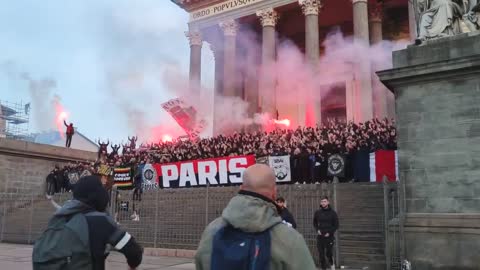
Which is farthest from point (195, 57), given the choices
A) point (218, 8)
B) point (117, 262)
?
point (117, 262)

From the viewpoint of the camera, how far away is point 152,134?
127 feet

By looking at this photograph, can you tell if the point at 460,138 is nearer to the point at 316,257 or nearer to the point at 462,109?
the point at 462,109

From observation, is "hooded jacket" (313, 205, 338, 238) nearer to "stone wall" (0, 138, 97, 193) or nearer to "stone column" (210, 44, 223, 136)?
"stone wall" (0, 138, 97, 193)

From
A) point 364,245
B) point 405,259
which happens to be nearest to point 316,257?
point 364,245

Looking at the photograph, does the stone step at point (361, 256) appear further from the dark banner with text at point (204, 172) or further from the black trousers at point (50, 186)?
the black trousers at point (50, 186)

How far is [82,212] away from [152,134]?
3597cm

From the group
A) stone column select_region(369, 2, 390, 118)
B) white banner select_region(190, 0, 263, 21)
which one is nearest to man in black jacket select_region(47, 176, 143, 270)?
stone column select_region(369, 2, 390, 118)

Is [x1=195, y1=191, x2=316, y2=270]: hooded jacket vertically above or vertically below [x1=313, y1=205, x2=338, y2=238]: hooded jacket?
above

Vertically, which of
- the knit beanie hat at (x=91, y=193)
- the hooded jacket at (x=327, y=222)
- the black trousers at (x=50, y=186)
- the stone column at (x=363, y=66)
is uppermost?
the stone column at (x=363, y=66)

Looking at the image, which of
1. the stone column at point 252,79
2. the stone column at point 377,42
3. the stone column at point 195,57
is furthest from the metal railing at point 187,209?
the stone column at point 252,79

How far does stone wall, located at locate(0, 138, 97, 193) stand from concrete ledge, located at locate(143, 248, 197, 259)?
38.3 feet

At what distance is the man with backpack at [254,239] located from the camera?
2174 mm

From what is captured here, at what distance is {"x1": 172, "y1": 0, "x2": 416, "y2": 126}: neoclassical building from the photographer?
27.4 metres

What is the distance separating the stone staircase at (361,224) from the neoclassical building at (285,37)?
1485cm
